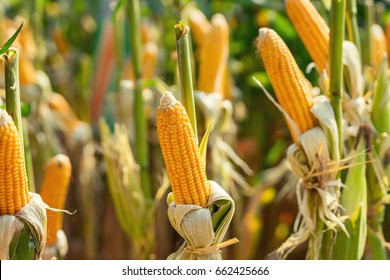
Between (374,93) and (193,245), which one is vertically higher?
(374,93)

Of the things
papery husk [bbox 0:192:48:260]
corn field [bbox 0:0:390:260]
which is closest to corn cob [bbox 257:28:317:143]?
corn field [bbox 0:0:390:260]

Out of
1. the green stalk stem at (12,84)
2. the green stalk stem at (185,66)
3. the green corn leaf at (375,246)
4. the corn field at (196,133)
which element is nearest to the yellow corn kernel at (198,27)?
the corn field at (196,133)

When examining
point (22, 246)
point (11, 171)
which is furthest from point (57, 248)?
point (11, 171)

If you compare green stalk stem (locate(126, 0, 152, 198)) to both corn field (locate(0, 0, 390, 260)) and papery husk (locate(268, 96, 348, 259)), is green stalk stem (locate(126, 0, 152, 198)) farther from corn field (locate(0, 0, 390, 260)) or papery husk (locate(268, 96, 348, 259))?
papery husk (locate(268, 96, 348, 259))

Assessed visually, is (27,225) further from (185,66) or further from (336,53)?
(336,53)

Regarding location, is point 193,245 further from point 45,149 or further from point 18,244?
point 45,149

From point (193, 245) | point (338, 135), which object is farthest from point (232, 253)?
point (193, 245)

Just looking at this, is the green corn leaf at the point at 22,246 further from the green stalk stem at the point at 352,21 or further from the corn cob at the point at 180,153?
the green stalk stem at the point at 352,21
